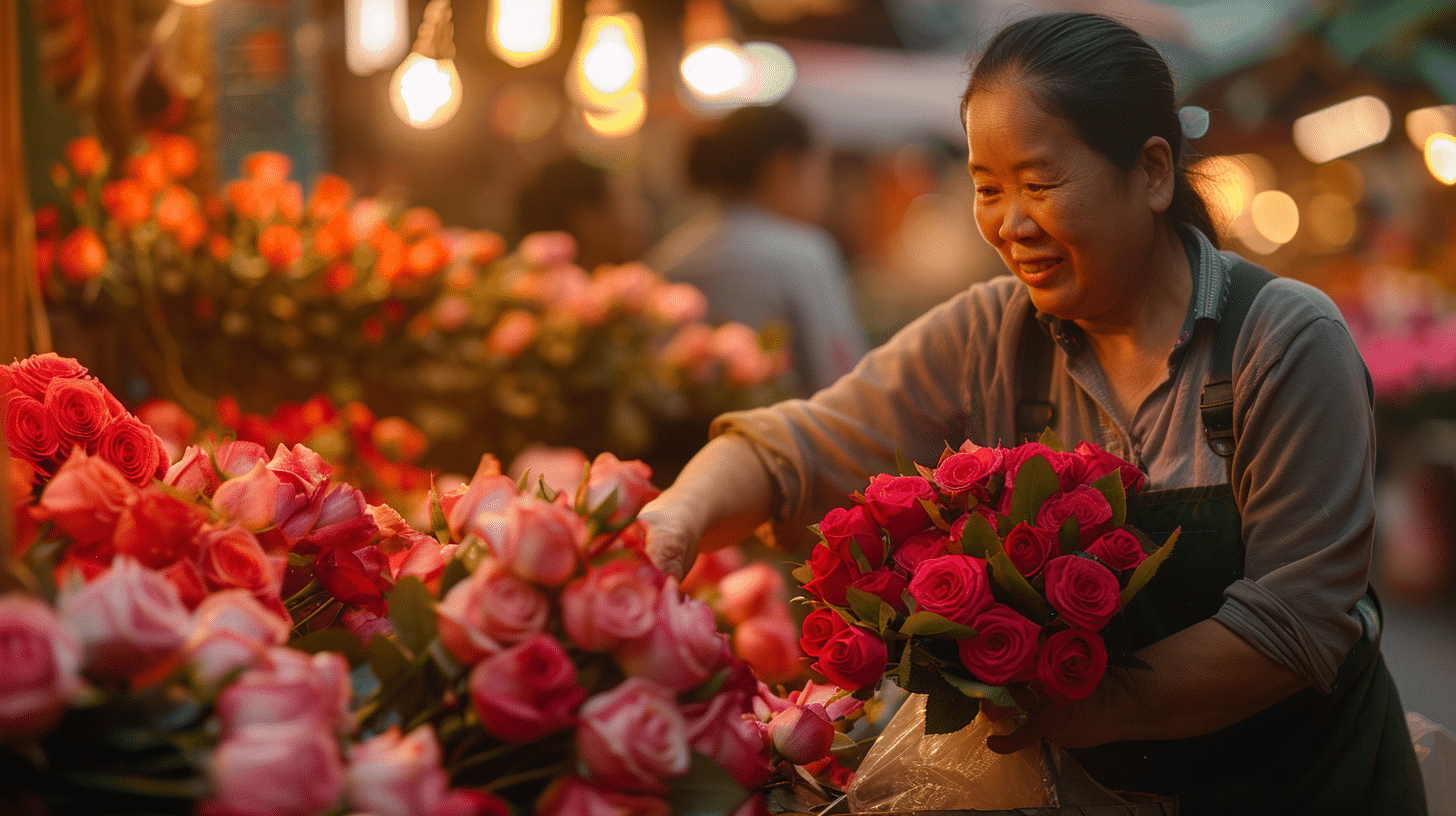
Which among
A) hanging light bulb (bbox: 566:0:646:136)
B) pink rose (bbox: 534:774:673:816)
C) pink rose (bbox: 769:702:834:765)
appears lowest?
pink rose (bbox: 769:702:834:765)

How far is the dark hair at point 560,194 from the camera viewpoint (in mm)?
4230

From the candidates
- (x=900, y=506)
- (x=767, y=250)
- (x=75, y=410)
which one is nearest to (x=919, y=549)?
(x=900, y=506)

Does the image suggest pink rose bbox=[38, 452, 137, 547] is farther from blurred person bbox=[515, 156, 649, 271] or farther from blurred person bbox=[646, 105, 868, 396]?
blurred person bbox=[515, 156, 649, 271]

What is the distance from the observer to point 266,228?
2547 millimetres

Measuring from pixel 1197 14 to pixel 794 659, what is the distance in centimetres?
997

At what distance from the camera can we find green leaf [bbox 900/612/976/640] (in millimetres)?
1052

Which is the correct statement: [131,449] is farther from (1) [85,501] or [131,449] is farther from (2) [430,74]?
(2) [430,74]

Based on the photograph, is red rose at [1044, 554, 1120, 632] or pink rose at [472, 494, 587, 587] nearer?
pink rose at [472, 494, 587, 587]

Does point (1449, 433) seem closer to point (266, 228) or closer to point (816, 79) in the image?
point (816, 79)

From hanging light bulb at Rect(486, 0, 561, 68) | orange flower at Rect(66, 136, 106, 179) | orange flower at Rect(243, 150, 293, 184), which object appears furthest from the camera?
hanging light bulb at Rect(486, 0, 561, 68)

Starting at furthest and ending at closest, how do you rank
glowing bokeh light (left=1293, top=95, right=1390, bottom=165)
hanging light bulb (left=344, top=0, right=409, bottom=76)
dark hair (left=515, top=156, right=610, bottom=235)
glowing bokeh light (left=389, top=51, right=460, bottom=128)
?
glowing bokeh light (left=1293, top=95, right=1390, bottom=165) < dark hair (left=515, top=156, right=610, bottom=235) < hanging light bulb (left=344, top=0, right=409, bottom=76) < glowing bokeh light (left=389, top=51, right=460, bottom=128)

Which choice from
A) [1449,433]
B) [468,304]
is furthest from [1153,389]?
[1449,433]

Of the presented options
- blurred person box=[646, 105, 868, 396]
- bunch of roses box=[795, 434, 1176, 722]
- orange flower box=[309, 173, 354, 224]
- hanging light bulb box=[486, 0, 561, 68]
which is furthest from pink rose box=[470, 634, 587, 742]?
blurred person box=[646, 105, 868, 396]

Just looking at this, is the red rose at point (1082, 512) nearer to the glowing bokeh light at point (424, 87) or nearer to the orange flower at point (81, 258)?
the glowing bokeh light at point (424, 87)
